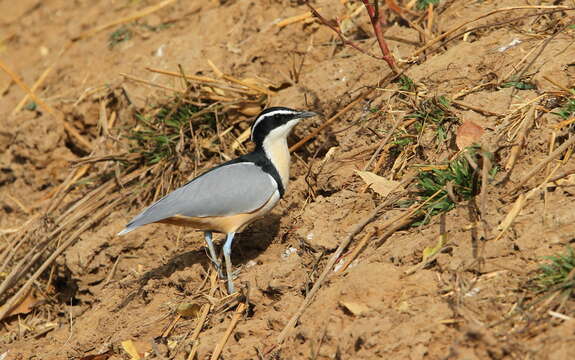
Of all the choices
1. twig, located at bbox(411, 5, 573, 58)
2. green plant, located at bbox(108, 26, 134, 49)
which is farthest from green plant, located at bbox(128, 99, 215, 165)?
twig, located at bbox(411, 5, 573, 58)

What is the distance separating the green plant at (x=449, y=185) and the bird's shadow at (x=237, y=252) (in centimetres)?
168

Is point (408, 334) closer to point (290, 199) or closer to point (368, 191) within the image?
point (368, 191)

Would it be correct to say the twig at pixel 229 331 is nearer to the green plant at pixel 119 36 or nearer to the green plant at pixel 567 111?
the green plant at pixel 567 111

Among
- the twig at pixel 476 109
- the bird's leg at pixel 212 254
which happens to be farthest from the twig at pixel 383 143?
the bird's leg at pixel 212 254

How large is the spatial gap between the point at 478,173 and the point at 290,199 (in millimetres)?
2239

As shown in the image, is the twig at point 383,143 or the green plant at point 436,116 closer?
the green plant at point 436,116

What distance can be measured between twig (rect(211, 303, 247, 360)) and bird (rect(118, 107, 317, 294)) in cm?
31

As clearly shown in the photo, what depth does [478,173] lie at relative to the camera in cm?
491

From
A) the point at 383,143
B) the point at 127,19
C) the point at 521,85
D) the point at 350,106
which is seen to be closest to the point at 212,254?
the point at 383,143

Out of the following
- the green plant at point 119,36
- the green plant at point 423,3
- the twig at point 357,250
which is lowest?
the twig at point 357,250

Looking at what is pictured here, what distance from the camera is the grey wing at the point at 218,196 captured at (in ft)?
19.5

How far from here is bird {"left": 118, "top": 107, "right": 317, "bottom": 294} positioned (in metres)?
5.97

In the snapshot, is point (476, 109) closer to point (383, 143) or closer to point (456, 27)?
point (383, 143)

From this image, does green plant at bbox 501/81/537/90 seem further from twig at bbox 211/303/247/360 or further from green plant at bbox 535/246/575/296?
twig at bbox 211/303/247/360
